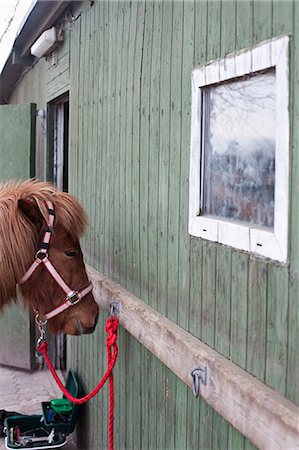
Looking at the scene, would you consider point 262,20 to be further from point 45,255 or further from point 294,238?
point 45,255

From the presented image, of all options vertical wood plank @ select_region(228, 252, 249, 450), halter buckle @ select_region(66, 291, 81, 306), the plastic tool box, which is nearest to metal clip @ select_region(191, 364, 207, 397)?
vertical wood plank @ select_region(228, 252, 249, 450)

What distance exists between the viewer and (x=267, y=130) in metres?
1.86

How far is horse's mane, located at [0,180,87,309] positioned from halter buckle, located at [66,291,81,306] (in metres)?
0.24

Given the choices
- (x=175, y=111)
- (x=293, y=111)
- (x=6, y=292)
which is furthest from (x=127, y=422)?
(x=293, y=111)

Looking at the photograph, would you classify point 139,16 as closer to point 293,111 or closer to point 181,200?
point 181,200

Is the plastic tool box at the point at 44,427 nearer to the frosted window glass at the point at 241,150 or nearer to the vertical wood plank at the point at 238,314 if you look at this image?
the vertical wood plank at the point at 238,314

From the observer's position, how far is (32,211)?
116 inches

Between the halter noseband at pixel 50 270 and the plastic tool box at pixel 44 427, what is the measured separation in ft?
4.38

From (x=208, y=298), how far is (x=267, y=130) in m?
0.67

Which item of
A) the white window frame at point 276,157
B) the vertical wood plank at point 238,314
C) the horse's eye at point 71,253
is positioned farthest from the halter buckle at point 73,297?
the vertical wood plank at point 238,314

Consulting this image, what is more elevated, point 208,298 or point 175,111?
point 175,111

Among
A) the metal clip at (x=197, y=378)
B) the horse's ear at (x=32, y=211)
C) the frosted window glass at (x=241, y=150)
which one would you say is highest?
the frosted window glass at (x=241, y=150)

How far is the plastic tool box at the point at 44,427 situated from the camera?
4020 millimetres

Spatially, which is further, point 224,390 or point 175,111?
point 175,111
